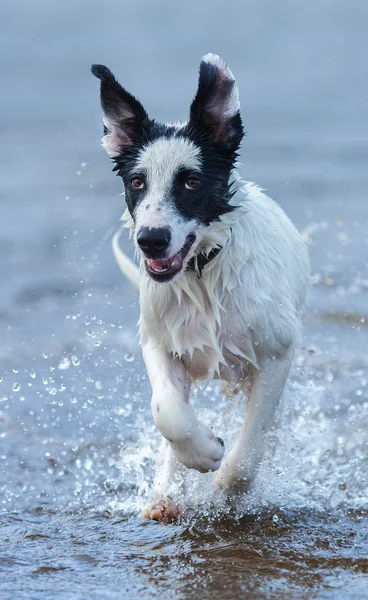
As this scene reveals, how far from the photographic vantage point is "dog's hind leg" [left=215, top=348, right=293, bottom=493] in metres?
5.54

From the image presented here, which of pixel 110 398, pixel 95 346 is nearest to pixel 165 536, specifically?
pixel 110 398

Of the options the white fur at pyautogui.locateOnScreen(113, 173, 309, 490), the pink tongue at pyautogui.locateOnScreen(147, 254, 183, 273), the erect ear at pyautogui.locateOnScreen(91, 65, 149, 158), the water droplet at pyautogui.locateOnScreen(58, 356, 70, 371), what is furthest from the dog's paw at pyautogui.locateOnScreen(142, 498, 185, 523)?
the water droplet at pyautogui.locateOnScreen(58, 356, 70, 371)

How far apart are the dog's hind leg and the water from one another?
9.3 inches

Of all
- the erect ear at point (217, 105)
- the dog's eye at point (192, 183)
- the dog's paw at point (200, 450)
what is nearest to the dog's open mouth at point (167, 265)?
the dog's eye at point (192, 183)

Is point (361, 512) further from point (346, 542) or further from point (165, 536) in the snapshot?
point (165, 536)

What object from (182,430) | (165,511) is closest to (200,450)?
(182,430)

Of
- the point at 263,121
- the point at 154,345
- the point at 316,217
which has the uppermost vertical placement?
the point at 263,121

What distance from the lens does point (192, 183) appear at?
5051 mm

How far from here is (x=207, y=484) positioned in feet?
18.9

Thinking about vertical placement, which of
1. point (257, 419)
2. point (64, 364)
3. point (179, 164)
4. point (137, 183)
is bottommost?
point (64, 364)

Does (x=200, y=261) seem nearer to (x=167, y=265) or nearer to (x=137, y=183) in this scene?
(x=167, y=265)

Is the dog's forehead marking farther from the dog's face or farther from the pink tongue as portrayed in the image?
the pink tongue

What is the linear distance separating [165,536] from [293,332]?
1156 mm

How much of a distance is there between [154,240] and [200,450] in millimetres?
1008
